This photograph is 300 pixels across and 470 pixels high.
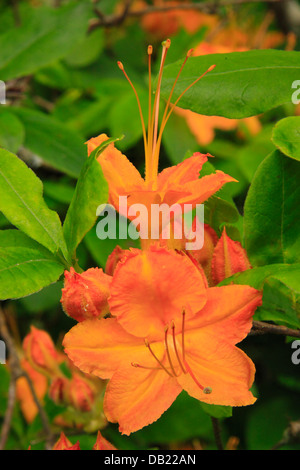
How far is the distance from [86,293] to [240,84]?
351 millimetres

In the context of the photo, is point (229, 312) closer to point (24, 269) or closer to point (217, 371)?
point (217, 371)

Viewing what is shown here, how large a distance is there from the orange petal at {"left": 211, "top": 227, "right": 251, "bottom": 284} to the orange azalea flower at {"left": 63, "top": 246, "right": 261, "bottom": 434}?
5cm

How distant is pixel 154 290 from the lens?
684 mm

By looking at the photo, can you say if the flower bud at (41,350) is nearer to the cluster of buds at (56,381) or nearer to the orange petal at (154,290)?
the cluster of buds at (56,381)

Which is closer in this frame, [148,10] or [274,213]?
[274,213]

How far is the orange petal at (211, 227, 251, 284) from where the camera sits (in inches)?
29.9

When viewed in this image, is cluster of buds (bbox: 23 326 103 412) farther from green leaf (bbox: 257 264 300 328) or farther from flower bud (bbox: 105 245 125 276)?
green leaf (bbox: 257 264 300 328)

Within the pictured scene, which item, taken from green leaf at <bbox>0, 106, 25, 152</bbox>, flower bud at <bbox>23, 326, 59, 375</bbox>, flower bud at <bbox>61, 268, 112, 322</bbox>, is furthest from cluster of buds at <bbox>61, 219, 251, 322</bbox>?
green leaf at <bbox>0, 106, 25, 152</bbox>

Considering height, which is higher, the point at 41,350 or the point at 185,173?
the point at 185,173

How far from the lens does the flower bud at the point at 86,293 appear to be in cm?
70

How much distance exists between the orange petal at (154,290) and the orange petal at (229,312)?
0.06 ft

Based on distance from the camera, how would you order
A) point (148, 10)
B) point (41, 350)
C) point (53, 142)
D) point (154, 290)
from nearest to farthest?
1. point (154, 290)
2. point (41, 350)
3. point (53, 142)
4. point (148, 10)

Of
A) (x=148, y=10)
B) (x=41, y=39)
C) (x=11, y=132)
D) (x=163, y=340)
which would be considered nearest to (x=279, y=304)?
(x=163, y=340)
